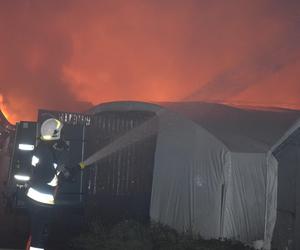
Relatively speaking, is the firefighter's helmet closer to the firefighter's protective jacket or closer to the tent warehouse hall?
the firefighter's protective jacket

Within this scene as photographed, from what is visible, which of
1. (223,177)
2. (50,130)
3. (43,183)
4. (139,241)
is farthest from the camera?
(223,177)

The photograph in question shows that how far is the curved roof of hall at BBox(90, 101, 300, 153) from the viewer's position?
7902 mm

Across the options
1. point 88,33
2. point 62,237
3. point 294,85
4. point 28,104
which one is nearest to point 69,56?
point 88,33

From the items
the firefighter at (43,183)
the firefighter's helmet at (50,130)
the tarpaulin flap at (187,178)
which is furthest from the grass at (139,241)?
the firefighter's helmet at (50,130)

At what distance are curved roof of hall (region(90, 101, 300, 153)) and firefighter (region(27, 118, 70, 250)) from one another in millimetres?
3125

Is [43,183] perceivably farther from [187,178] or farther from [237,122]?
[237,122]

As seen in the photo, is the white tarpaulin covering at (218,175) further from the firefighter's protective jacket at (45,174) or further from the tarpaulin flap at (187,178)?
the firefighter's protective jacket at (45,174)

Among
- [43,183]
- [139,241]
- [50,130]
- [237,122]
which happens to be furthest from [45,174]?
[237,122]

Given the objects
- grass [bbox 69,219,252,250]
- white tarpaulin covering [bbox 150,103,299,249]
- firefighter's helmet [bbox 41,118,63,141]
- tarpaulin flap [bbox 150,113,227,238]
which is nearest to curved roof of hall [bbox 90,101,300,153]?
white tarpaulin covering [bbox 150,103,299,249]

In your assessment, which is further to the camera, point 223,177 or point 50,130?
point 223,177

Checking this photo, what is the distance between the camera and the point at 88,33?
19.7 meters

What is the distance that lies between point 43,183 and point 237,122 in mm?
4367

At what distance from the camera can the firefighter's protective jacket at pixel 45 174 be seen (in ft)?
17.8

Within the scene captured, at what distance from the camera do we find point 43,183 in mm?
5434
